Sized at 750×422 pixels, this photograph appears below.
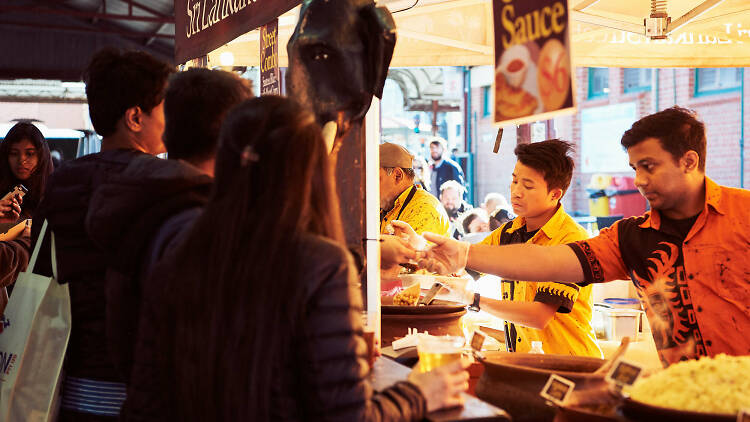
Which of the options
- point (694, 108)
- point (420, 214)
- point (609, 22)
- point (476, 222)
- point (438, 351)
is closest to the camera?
point (438, 351)

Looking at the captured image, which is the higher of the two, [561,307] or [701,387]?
[701,387]

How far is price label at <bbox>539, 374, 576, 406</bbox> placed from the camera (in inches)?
68.5

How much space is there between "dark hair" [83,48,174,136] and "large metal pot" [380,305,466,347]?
45.7 inches

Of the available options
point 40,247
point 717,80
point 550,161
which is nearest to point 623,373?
point 40,247

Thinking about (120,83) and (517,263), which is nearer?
(120,83)

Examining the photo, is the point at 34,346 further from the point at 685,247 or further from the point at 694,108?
the point at 694,108

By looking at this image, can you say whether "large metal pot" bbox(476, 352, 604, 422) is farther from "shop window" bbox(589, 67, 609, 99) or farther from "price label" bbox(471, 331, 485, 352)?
"shop window" bbox(589, 67, 609, 99)

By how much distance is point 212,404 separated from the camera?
142 centimetres

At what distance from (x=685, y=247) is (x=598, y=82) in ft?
49.9

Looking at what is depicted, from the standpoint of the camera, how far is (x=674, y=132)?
8.56ft

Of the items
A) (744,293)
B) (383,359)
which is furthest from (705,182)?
(383,359)

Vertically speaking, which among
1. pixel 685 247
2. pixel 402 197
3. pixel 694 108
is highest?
pixel 694 108

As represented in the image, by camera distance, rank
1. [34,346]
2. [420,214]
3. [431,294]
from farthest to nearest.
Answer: [420,214] < [431,294] < [34,346]

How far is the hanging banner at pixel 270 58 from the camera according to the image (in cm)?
348
